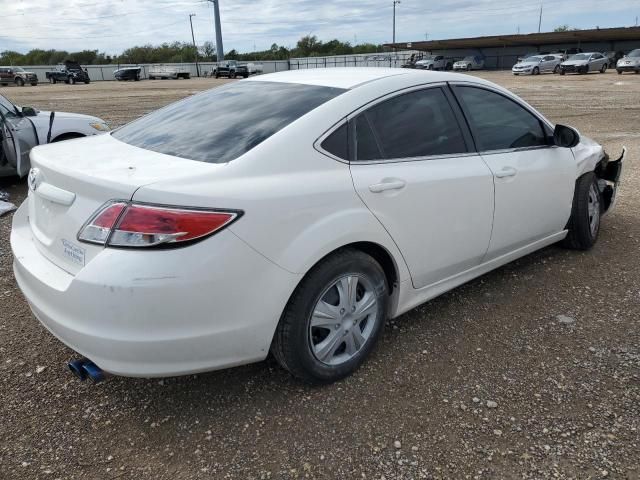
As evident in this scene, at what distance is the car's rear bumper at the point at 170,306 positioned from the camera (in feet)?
7.04

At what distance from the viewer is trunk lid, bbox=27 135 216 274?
2.30 m

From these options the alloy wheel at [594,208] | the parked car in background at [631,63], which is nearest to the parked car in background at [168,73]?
the parked car in background at [631,63]

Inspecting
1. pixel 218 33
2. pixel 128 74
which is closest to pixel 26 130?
pixel 128 74

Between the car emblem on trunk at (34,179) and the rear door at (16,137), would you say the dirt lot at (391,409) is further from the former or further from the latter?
the rear door at (16,137)

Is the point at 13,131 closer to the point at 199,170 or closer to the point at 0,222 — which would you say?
the point at 0,222

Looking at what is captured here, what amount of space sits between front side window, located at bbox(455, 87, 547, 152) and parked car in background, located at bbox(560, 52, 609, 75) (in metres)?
39.6

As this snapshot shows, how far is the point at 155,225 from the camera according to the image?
214 cm

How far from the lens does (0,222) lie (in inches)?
230

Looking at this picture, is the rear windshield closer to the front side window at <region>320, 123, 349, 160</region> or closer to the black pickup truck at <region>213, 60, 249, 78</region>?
the front side window at <region>320, 123, 349, 160</region>

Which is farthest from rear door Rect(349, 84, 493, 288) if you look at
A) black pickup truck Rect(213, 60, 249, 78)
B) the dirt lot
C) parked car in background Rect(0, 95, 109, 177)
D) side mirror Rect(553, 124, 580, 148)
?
black pickup truck Rect(213, 60, 249, 78)

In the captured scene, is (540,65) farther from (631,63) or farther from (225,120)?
(225,120)

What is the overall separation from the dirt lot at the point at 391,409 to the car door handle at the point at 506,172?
92 centimetres

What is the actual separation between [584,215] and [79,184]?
3.87 meters

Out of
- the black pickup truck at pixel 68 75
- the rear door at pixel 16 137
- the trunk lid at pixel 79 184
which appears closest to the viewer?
the trunk lid at pixel 79 184
